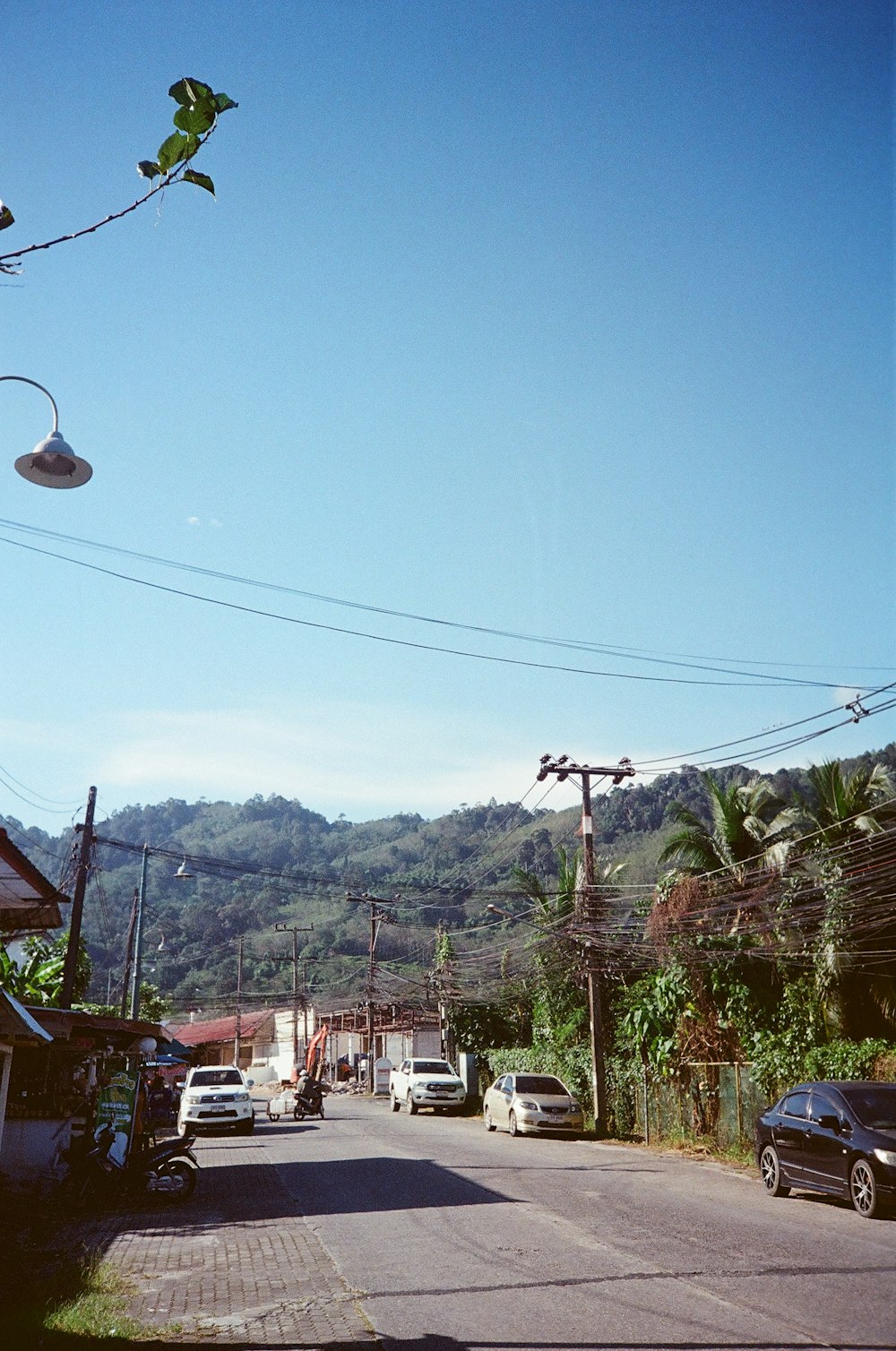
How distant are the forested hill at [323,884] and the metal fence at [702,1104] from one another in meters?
31.5

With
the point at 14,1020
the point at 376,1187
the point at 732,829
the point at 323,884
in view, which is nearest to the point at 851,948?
the point at 732,829

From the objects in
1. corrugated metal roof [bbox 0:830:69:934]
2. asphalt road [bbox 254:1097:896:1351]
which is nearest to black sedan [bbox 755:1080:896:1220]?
asphalt road [bbox 254:1097:896:1351]

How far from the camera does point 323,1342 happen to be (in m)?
7.30

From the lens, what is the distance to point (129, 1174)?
16.4 meters

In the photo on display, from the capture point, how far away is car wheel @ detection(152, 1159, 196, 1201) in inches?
624

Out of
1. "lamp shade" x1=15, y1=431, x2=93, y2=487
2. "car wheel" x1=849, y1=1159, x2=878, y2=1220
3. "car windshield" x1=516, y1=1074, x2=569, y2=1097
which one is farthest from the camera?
"car windshield" x1=516, y1=1074, x2=569, y2=1097

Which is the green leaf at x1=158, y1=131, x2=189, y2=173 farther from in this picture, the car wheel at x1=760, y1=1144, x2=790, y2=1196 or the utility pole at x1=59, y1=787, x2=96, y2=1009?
the utility pole at x1=59, y1=787, x2=96, y2=1009

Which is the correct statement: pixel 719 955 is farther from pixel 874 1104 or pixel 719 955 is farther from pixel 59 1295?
pixel 59 1295

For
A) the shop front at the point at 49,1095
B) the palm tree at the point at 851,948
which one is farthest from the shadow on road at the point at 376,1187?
the palm tree at the point at 851,948

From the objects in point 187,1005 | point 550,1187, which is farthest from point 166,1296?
point 187,1005

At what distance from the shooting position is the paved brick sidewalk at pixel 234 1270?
308 inches

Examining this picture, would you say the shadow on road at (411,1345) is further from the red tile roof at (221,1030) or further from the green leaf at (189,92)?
the red tile roof at (221,1030)

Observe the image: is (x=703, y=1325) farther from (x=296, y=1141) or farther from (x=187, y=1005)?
(x=187, y=1005)

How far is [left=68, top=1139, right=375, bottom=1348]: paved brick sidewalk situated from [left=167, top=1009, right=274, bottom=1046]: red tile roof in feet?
242
